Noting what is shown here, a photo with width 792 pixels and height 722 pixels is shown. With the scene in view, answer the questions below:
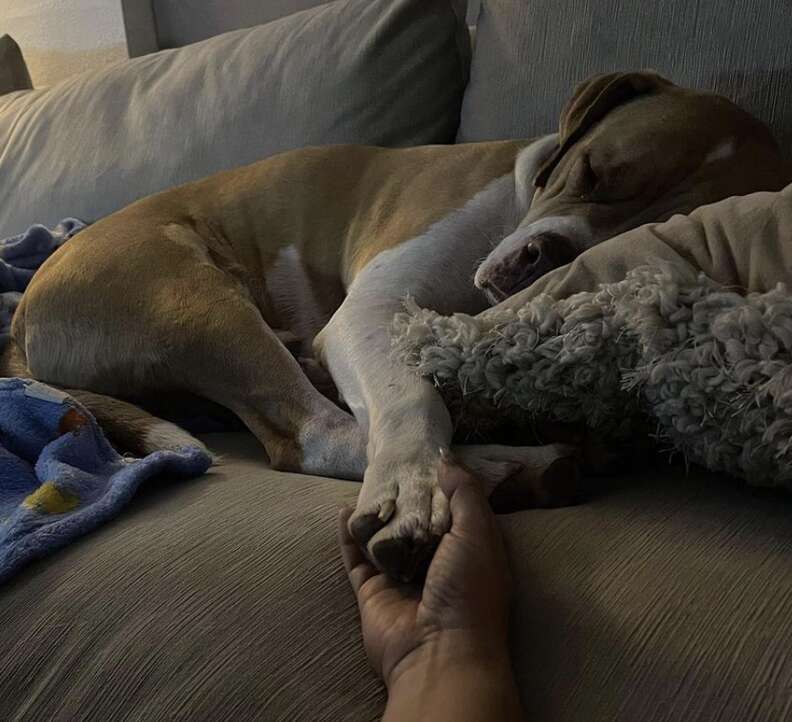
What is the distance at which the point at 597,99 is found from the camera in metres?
1.39

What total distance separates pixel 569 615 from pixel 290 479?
44 centimetres

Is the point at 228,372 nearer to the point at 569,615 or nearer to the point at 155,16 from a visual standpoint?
the point at 569,615

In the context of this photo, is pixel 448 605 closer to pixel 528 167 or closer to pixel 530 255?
pixel 530 255

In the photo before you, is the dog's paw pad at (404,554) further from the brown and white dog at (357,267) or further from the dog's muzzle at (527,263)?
the dog's muzzle at (527,263)

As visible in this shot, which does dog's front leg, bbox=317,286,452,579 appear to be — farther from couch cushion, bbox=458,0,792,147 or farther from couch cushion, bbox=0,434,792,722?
couch cushion, bbox=458,0,792,147

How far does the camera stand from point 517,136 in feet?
5.73

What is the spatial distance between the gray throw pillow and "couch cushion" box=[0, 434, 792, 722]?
2612 mm

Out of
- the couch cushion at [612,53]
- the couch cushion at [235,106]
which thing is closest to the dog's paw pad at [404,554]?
the couch cushion at [612,53]

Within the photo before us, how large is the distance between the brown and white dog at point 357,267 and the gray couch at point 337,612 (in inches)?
9.1

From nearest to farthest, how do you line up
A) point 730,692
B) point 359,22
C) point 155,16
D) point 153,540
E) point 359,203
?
point 730,692 → point 153,540 → point 359,203 → point 359,22 → point 155,16

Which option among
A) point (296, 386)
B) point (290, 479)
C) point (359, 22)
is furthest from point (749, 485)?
point (359, 22)

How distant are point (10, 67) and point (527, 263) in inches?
95.9

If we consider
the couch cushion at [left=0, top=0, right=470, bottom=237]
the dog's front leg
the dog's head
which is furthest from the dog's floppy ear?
the couch cushion at [left=0, top=0, right=470, bottom=237]

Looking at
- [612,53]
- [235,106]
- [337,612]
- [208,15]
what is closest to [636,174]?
[612,53]
